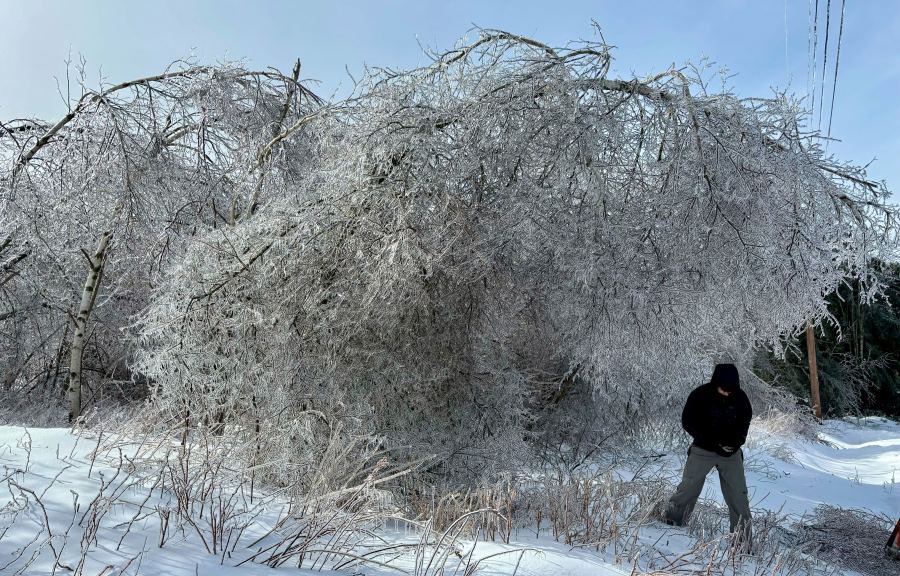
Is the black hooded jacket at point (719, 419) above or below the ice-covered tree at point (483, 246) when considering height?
below

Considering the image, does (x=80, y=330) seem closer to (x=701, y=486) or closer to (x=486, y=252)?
(x=486, y=252)

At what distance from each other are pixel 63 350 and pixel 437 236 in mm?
9392

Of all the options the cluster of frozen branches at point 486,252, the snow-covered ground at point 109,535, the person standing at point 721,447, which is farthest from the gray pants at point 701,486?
the cluster of frozen branches at point 486,252

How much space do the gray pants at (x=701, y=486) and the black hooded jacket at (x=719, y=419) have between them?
83mm

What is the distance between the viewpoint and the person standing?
5.83m

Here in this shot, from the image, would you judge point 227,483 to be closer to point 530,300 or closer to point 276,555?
point 276,555

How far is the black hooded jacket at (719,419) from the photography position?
5.86 m

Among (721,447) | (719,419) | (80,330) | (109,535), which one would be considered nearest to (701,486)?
(721,447)

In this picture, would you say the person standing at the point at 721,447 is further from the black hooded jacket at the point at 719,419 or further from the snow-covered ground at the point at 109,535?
the snow-covered ground at the point at 109,535

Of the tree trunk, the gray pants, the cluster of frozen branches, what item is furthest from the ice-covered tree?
the tree trunk

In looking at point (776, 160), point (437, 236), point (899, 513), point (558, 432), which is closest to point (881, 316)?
point (899, 513)

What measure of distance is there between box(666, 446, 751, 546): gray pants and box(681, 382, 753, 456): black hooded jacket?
83 mm

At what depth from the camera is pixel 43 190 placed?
851 cm

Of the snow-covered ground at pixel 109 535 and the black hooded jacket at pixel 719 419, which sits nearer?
the snow-covered ground at pixel 109 535
